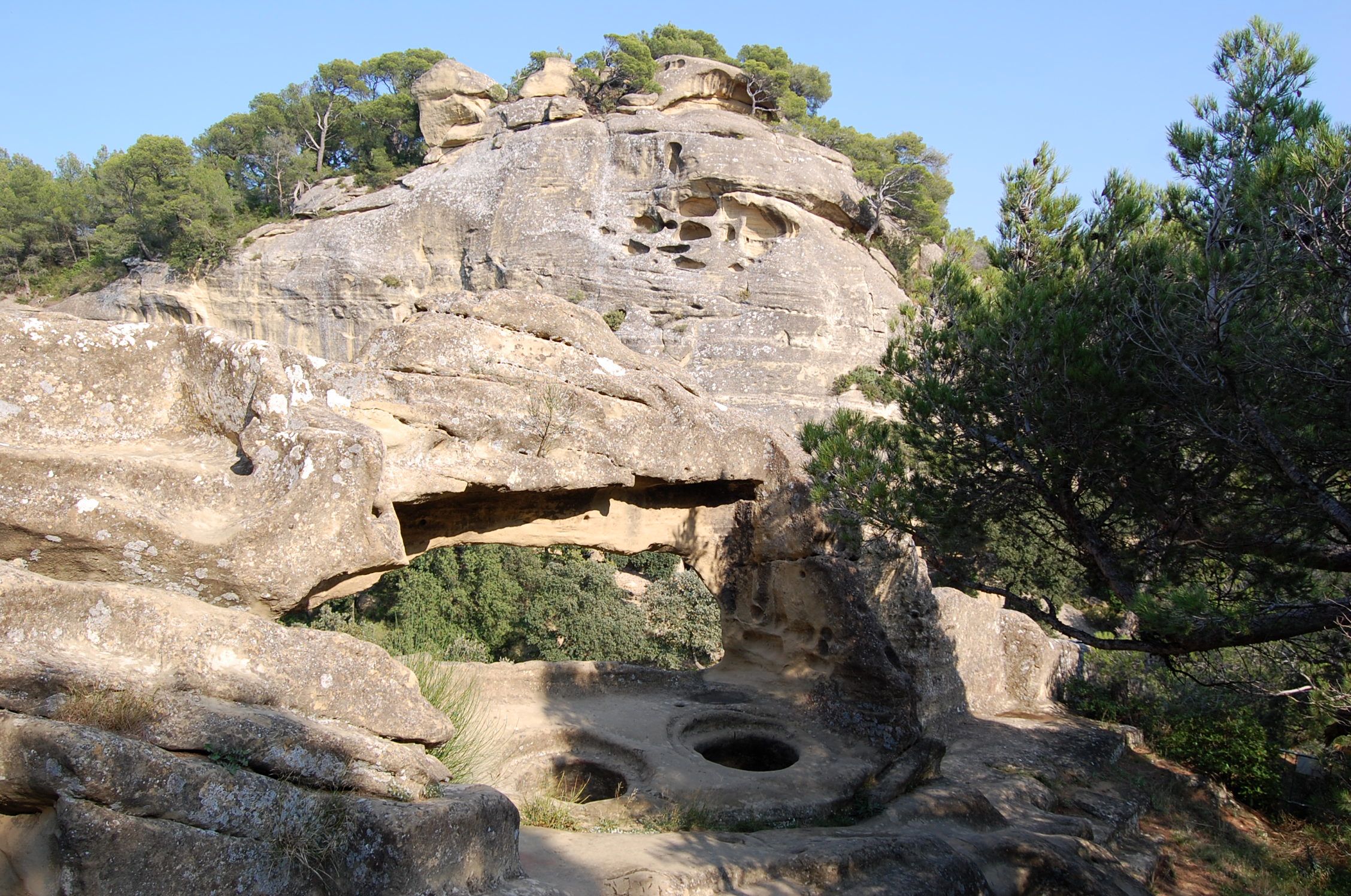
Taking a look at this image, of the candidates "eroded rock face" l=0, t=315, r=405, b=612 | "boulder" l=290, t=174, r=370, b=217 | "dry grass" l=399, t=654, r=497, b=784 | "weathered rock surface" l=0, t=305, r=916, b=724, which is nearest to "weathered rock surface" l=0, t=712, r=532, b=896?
"eroded rock face" l=0, t=315, r=405, b=612

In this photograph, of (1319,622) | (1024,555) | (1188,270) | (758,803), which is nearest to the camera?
(1319,622)

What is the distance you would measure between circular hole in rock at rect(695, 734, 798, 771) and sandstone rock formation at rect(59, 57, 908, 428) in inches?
827

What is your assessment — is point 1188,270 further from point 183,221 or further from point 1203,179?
point 183,221

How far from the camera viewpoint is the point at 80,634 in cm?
465

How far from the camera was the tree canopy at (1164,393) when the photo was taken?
5969 mm

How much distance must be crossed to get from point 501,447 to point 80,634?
10.9 feet

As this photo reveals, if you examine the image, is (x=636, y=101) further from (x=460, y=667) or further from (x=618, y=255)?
(x=460, y=667)

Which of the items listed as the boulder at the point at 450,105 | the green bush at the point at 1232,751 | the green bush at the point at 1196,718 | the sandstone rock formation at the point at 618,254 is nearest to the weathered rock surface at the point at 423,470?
the green bush at the point at 1196,718

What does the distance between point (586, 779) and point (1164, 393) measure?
554 centimetres

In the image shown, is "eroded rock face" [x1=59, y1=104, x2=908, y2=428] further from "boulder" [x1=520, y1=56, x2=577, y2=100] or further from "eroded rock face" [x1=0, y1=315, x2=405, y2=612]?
"eroded rock face" [x1=0, y1=315, x2=405, y2=612]

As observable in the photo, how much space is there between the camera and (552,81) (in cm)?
3869

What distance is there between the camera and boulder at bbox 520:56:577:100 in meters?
38.4

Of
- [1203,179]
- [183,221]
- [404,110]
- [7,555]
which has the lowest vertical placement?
[7,555]

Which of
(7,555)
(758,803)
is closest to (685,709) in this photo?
(758,803)
